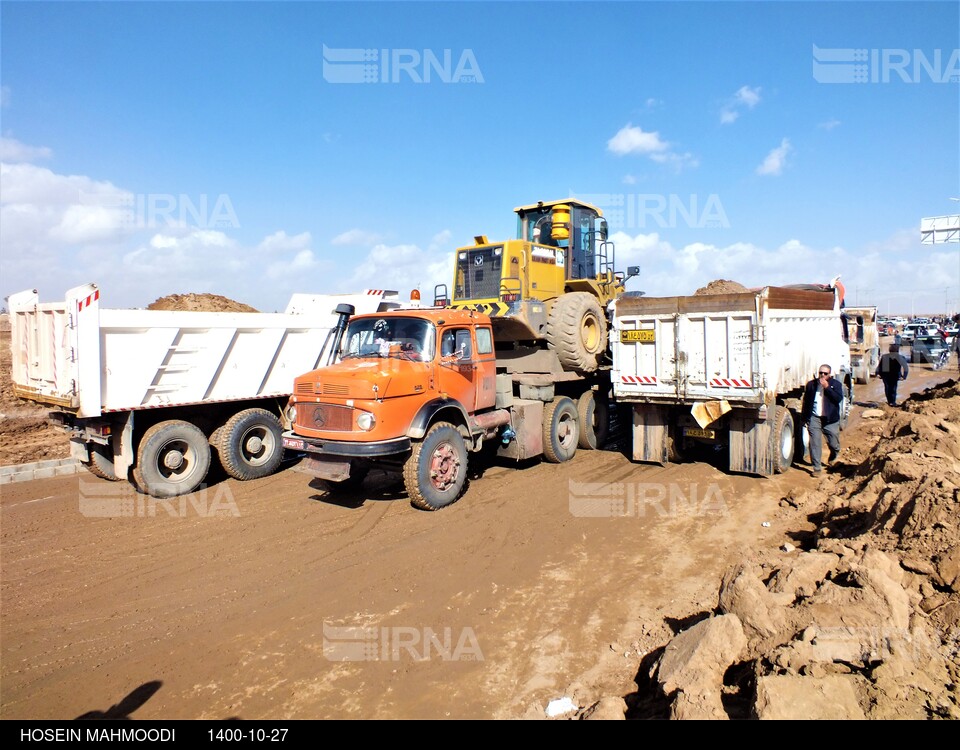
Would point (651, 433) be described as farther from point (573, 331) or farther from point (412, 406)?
point (412, 406)

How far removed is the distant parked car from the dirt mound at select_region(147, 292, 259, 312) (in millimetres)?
29128

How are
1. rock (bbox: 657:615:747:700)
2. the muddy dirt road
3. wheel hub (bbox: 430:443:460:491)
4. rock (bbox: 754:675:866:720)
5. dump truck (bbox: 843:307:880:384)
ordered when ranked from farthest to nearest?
dump truck (bbox: 843:307:880:384) < wheel hub (bbox: 430:443:460:491) < the muddy dirt road < rock (bbox: 657:615:747:700) < rock (bbox: 754:675:866:720)

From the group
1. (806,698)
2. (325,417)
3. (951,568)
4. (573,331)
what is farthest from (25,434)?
(951,568)

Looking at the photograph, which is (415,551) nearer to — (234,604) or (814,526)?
(234,604)

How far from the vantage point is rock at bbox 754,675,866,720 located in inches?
115

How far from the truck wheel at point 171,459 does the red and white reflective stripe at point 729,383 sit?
297 inches

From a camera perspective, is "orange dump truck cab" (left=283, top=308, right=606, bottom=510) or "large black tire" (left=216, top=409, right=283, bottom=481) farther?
"large black tire" (left=216, top=409, right=283, bottom=481)

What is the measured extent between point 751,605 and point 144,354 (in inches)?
312

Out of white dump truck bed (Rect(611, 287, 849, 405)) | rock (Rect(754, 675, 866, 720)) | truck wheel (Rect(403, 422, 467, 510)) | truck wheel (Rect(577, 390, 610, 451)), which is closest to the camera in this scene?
rock (Rect(754, 675, 866, 720))

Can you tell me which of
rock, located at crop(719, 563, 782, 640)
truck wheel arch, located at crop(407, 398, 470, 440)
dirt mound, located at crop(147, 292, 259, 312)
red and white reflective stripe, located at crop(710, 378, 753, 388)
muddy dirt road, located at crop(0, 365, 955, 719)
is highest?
dirt mound, located at crop(147, 292, 259, 312)

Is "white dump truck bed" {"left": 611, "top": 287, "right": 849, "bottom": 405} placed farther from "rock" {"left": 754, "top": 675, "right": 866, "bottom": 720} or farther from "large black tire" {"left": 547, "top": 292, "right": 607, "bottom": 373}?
"rock" {"left": 754, "top": 675, "right": 866, "bottom": 720}

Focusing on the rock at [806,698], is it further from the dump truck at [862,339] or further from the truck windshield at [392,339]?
the dump truck at [862,339]

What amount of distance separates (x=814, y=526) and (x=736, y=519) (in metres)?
0.83

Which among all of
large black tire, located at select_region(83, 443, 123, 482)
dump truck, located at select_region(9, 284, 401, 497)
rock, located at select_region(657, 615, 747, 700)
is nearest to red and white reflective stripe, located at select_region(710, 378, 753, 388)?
rock, located at select_region(657, 615, 747, 700)
